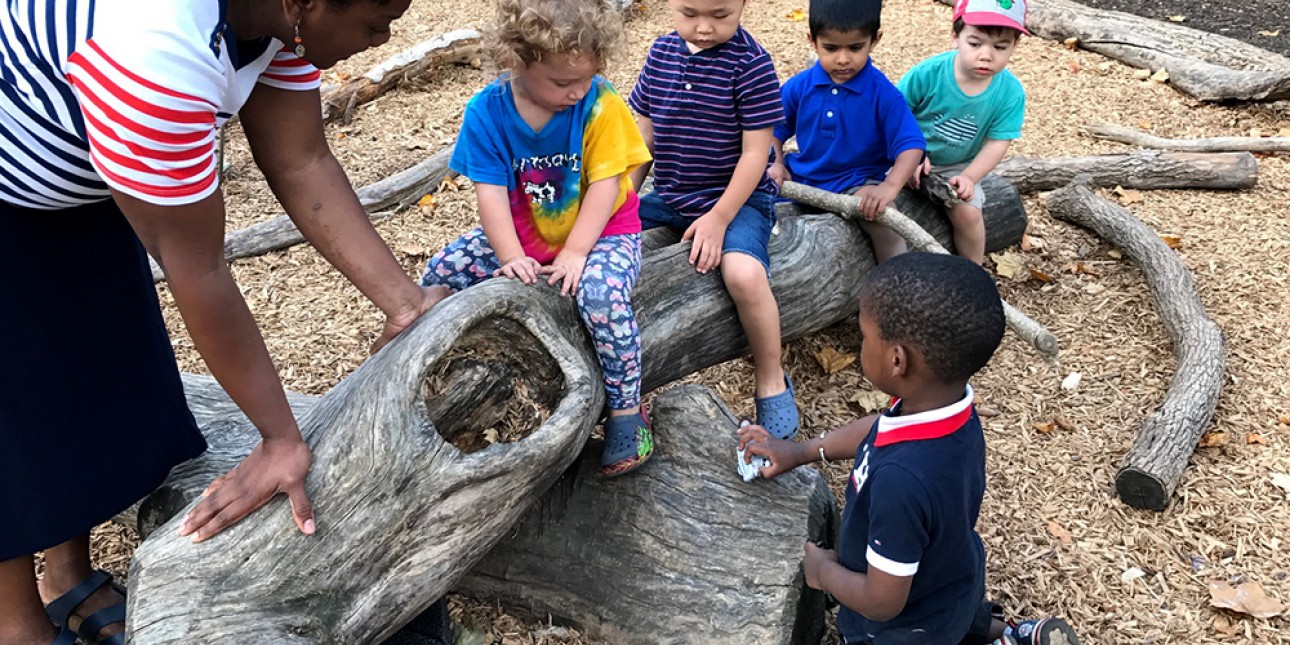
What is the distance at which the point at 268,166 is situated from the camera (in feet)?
7.97

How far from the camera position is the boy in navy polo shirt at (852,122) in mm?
3748

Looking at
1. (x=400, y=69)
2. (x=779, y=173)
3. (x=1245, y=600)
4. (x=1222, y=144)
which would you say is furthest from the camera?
(x=400, y=69)

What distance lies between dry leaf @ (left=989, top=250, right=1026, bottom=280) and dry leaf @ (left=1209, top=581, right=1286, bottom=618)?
194cm

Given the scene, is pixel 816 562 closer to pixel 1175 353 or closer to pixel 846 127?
pixel 846 127

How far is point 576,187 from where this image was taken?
296cm

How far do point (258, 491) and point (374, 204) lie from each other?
3227 mm

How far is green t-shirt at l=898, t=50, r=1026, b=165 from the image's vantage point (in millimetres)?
4270

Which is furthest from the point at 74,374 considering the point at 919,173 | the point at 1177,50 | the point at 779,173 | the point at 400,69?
the point at 1177,50

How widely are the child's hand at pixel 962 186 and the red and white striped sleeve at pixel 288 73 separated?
2.83 metres

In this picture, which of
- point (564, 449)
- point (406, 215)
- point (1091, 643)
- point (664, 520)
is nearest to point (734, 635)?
point (664, 520)

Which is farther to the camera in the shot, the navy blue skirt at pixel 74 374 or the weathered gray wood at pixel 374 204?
the weathered gray wood at pixel 374 204

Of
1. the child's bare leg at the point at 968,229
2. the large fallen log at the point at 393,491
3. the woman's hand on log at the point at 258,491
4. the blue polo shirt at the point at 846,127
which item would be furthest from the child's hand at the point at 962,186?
the woman's hand on log at the point at 258,491

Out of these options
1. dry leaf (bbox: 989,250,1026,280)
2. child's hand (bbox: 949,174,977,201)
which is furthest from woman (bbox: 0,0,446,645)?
dry leaf (bbox: 989,250,1026,280)

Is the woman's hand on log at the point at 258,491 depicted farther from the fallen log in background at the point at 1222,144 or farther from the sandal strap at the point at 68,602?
the fallen log in background at the point at 1222,144
